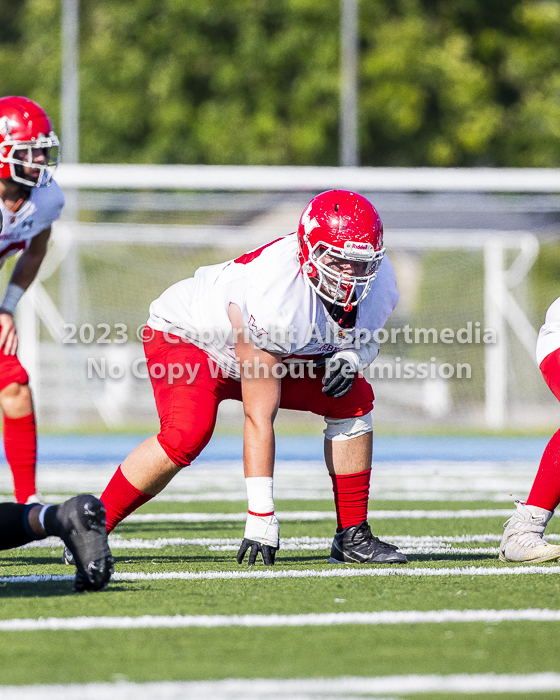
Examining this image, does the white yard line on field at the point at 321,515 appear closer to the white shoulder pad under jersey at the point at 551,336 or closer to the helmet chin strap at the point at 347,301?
the white shoulder pad under jersey at the point at 551,336

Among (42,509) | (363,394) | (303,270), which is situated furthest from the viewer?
(363,394)

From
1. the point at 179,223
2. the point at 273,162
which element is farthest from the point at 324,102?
the point at 179,223

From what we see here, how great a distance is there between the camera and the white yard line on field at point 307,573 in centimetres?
344

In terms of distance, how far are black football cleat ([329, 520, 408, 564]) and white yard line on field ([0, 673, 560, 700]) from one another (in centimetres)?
156

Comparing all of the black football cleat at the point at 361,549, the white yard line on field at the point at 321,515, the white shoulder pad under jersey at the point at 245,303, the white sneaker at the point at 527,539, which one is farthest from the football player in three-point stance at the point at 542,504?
the white yard line on field at the point at 321,515

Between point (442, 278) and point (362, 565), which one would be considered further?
point (442, 278)

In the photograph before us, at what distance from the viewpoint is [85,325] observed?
13680mm

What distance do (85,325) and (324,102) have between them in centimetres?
801

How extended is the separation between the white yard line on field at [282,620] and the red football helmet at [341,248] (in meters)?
1.17

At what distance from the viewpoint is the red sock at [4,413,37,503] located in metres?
4.31

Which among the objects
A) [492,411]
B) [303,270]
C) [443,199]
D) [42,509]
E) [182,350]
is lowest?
[492,411]

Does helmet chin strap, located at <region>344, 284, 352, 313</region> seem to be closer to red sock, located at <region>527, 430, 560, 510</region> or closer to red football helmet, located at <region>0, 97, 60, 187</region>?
red sock, located at <region>527, 430, 560, 510</region>

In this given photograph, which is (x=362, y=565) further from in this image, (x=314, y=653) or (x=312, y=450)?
(x=312, y=450)

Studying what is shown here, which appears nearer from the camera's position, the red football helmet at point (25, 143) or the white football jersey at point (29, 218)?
the red football helmet at point (25, 143)
